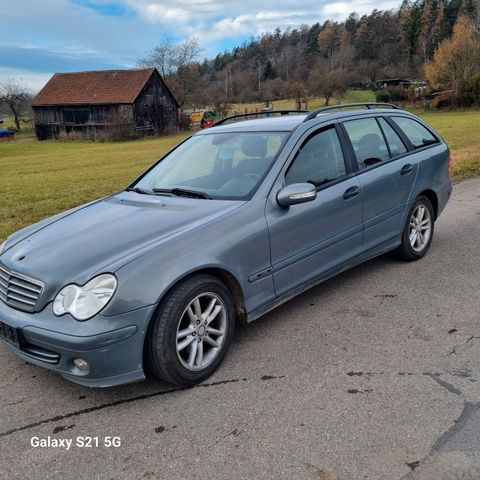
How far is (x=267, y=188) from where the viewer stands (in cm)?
375

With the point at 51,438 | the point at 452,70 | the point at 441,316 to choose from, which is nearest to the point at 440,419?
the point at 441,316

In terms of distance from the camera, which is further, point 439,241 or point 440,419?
point 439,241

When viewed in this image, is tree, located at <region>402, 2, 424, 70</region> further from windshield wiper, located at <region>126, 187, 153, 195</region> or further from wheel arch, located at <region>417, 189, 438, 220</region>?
windshield wiper, located at <region>126, 187, 153, 195</region>

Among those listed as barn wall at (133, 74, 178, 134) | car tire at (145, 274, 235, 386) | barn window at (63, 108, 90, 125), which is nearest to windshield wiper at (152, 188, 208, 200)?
car tire at (145, 274, 235, 386)

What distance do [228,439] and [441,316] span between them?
2213 millimetres

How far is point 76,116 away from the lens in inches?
2095

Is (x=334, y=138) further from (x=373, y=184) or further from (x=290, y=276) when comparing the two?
(x=290, y=276)

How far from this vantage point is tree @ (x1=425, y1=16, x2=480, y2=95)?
55500mm

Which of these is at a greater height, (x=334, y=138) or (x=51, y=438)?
(x=334, y=138)

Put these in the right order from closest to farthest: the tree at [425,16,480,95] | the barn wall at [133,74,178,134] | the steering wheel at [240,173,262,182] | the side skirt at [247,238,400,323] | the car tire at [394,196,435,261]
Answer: the side skirt at [247,238,400,323] < the steering wheel at [240,173,262,182] < the car tire at [394,196,435,261] < the barn wall at [133,74,178,134] < the tree at [425,16,480,95]

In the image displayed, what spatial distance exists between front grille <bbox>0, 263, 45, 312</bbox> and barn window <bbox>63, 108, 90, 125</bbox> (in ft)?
173

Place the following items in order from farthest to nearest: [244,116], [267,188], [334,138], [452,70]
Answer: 1. [452,70]
2. [244,116]
3. [334,138]
4. [267,188]

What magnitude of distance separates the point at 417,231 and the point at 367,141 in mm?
1220

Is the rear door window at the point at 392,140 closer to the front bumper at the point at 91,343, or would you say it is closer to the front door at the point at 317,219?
the front door at the point at 317,219
